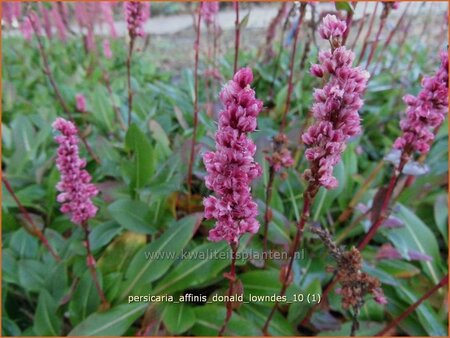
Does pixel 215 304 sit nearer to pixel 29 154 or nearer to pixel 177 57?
pixel 29 154

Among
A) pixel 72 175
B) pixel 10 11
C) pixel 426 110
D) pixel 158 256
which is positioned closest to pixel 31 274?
pixel 158 256

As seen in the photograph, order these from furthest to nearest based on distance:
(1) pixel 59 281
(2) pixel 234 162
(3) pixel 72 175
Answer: (1) pixel 59 281 → (3) pixel 72 175 → (2) pixel 234 162

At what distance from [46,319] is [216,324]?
2.49 ft

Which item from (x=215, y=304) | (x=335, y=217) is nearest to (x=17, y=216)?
(x=215, y=304)

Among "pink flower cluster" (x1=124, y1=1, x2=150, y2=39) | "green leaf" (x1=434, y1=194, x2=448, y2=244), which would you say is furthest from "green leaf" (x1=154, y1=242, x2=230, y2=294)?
"green leaf" (x1=434, y1=194, x2=448, y2=244)

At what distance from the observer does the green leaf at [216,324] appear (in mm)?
1745

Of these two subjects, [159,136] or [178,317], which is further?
Result: [159,136]

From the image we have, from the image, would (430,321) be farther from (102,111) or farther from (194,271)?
(102,111)

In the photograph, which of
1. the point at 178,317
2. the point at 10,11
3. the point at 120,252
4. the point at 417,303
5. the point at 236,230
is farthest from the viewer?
the point at 10,11

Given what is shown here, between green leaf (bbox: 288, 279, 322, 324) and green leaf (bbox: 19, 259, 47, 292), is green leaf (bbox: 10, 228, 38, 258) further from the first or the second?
green leaf (bbox: 288, 279, 322, 324)

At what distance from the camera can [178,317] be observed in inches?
72.0

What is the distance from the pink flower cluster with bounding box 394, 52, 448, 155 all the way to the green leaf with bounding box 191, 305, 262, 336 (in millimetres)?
959

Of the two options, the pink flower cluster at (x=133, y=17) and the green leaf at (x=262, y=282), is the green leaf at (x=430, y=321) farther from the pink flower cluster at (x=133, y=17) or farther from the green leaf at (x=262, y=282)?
the pink flower cluster at (x=133, y=17)

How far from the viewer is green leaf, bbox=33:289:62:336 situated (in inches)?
72.1
